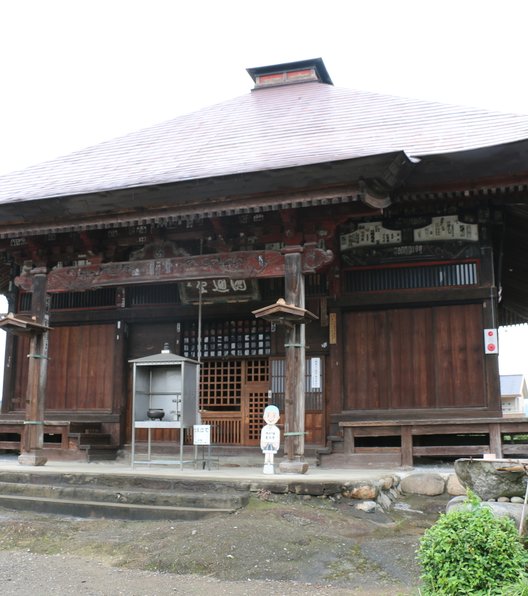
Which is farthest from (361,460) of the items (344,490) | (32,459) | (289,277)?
(32,459)

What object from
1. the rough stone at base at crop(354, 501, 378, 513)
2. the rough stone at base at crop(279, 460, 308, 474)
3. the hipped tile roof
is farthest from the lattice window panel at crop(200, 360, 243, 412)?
the rough stone at base at crop(354, 501, 378, 513)

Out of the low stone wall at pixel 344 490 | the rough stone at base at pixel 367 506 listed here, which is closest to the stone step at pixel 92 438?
the low stone wall at pixel 344 490

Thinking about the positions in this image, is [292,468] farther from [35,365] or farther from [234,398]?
[35,365]

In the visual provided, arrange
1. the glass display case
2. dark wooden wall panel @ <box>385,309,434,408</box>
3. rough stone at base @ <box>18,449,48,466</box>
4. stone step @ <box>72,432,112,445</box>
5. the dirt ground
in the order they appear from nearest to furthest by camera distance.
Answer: the dirt ground, the glass display case, rough stone at base @ <box>18,449,48,466</box>, dark wooden wall panel @ <box>385,309,434,408</box>, stone step @ <box>72,432,112,445</box>

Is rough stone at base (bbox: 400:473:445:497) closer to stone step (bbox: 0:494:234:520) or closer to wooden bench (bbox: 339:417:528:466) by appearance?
wooden bench (bbox: 339:417:528:466)

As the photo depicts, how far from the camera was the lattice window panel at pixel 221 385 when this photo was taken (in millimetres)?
12016

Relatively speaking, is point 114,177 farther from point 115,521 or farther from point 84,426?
point 115,521

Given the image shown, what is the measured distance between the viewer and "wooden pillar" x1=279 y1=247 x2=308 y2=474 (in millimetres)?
8812

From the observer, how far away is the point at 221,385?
12.1 metres

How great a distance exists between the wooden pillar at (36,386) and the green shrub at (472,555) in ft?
25.1

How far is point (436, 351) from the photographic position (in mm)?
10672

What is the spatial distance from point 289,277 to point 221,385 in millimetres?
3523

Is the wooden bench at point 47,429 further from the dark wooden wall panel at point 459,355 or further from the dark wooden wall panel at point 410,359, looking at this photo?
the dark wooden wall panel at point 459,355

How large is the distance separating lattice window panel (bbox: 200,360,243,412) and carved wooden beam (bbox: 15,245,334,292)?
8.47ft
